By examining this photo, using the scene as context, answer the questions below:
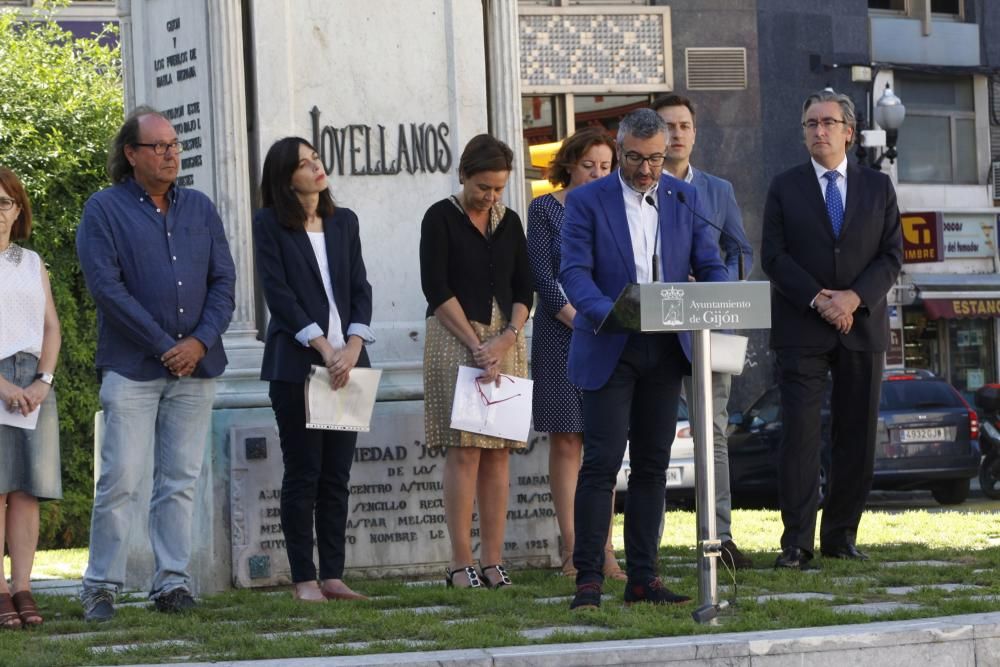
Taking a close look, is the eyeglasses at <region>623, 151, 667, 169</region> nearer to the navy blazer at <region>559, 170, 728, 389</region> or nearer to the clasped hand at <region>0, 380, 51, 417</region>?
the navy blazer at <region>559, 170, 728, 389</region>

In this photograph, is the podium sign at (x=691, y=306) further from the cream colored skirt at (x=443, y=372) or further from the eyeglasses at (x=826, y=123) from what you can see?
the eyeglasses at (x=826, y=123)

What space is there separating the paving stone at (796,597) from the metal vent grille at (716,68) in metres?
Answer: 23.4

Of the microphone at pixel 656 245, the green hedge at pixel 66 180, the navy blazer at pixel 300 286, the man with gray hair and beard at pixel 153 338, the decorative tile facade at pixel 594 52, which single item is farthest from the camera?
the decorative tile facade at pixel 594 52

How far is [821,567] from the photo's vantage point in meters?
9.12

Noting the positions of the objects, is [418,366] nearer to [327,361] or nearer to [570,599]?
[327,361]

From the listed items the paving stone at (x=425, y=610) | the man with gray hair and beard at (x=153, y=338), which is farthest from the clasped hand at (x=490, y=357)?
the paving stone at (x=425, y=610)

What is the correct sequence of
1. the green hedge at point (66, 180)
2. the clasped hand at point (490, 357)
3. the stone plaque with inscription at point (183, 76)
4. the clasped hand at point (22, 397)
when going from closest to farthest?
1. the clasped hand at point (22, 397)
2. the clasped hand at point (490, 357)
3. the stone plaque with inscription at point (183, 76)
4. the green hedge at point (66, 180)

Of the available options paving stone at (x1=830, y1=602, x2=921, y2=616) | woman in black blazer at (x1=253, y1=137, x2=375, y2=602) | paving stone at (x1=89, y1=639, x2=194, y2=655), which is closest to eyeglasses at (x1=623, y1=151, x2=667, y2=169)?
woman in black blazer at (x1=253, y1=137, x2=375, y2=602)

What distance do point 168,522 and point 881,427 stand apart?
12033 millimetres

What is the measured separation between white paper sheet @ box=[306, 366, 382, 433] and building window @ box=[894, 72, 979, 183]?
86.3 ft

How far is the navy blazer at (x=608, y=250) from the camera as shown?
7.68m

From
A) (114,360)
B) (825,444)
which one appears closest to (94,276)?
(114,360)

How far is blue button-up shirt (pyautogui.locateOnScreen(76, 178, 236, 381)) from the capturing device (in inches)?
319

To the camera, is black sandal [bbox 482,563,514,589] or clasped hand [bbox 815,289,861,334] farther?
clasped hand [bbox 815,289,861,334]
